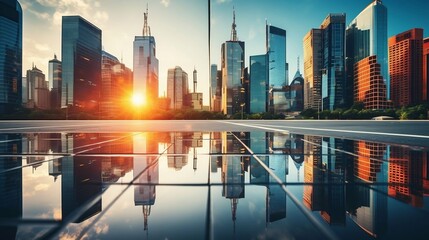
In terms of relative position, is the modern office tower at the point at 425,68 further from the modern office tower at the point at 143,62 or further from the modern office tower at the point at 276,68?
the modern office tower at the point at 143,62

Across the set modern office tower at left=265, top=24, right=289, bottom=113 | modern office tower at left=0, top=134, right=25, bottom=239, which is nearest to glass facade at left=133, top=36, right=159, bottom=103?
modern office tower at left=265, top=24, right=289, bottom=113

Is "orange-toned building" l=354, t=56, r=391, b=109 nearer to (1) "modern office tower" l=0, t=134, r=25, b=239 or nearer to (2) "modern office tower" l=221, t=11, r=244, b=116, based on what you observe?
(2) "modern office tower" l=221, t=11, r=244, b=116

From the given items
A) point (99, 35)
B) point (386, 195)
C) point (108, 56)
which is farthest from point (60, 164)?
point (108, 56)

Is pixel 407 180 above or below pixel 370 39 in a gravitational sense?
below

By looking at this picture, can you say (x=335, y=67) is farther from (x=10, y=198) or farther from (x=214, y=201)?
(x=10, y=198)

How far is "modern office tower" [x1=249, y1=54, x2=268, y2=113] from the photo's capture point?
163125mm

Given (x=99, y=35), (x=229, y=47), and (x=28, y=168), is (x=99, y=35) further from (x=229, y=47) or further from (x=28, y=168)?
(x=28, y=168)

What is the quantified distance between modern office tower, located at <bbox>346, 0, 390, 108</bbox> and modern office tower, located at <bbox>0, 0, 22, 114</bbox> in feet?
618

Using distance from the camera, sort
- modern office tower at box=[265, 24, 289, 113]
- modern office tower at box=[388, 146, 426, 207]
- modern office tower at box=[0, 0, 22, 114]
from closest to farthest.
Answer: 1. modern office tower at box=[388, 146, 426, 207]
2. modern office tower at box=[0, 0, 22, 114]
3. modern office tower at box=[265, 24, 289, 113]

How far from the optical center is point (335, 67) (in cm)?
13888

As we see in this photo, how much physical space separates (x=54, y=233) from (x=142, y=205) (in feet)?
1.77

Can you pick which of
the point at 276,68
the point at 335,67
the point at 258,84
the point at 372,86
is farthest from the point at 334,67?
the point at 258,84

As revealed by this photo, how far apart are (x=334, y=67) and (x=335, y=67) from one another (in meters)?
0.64

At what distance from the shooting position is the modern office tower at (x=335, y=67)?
136 metres
